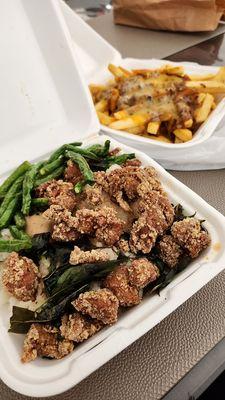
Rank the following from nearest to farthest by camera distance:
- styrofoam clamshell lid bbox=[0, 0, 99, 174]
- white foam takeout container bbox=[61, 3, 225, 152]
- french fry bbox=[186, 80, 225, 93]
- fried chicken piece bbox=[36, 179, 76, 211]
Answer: fried chicken piece bbox=[36, 179, 76, 211] < styrofoam clamshell lid bbox=[0, 0, 99, 174] < french fry bbox=[186, 80, 225, 93] < white foam takeout container bbox=[61, 3, 225, 152]

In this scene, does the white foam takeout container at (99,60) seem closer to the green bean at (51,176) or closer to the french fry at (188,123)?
the french fry at (188,123)

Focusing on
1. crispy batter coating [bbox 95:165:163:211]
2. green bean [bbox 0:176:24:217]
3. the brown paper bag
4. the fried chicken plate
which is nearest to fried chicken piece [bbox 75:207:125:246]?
the fried chicken plate

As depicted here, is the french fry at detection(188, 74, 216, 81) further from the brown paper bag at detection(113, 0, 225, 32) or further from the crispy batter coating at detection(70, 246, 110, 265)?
the crispy batter coating at detection(70, 246, 110, 265)

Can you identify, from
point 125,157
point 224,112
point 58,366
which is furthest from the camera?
point 224,112

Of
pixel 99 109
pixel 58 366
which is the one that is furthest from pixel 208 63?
pixel 58 366

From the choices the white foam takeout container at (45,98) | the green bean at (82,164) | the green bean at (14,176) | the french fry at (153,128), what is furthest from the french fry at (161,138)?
the green bean at (14,176)

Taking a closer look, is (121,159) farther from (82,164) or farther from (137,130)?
(137,130)

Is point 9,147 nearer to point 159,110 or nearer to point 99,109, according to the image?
point 99,109
